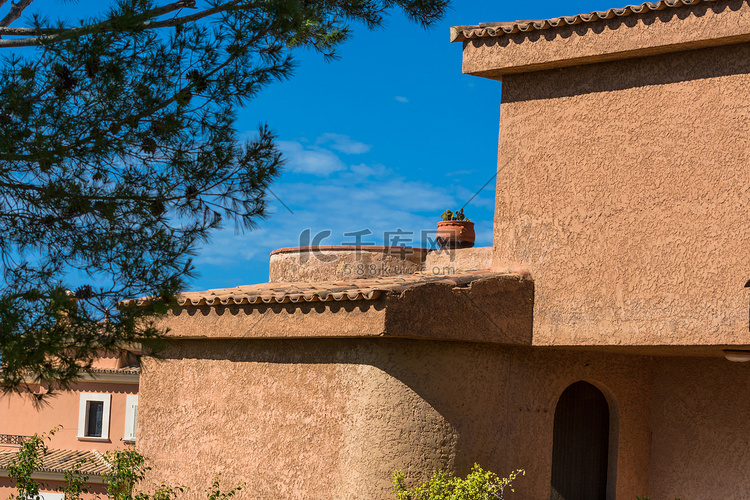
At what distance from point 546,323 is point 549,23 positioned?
3.75m

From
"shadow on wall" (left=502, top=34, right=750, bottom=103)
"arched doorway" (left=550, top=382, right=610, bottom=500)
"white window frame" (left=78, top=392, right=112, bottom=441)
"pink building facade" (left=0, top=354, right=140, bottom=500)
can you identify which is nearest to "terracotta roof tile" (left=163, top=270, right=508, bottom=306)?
"shadow on wall" (left=502, top=34, right=750, bottom=103)

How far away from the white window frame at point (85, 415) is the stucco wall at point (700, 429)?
63.0 ft

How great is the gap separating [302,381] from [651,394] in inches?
207

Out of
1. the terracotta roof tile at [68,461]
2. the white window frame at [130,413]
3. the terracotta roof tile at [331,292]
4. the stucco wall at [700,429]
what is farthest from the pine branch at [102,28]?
the white window frame at [130,413]

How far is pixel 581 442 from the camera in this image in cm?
1175

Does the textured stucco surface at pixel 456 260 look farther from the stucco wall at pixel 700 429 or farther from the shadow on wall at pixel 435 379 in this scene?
the stucco wall at pixel 700 429

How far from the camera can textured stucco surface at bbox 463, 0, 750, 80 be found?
361 inches

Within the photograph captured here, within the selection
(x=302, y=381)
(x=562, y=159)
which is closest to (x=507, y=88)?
(x=562, y=159)

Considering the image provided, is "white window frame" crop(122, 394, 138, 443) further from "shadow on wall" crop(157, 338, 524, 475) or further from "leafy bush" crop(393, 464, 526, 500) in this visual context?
"leafy bush" crop(393, 464, 526, 500)

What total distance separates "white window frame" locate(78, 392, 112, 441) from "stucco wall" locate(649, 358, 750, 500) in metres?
19.2

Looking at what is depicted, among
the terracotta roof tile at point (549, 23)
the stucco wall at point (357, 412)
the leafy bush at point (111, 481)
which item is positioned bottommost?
the leafy bush at point (111, 481)

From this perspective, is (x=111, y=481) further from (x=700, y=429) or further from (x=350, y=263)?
(x=700, y=429)

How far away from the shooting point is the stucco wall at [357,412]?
30.2ft

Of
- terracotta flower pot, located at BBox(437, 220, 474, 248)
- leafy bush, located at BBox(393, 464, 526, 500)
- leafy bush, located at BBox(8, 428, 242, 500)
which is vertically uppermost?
terracotta flower pot, located at BBox(437, 220, 474, 248)
